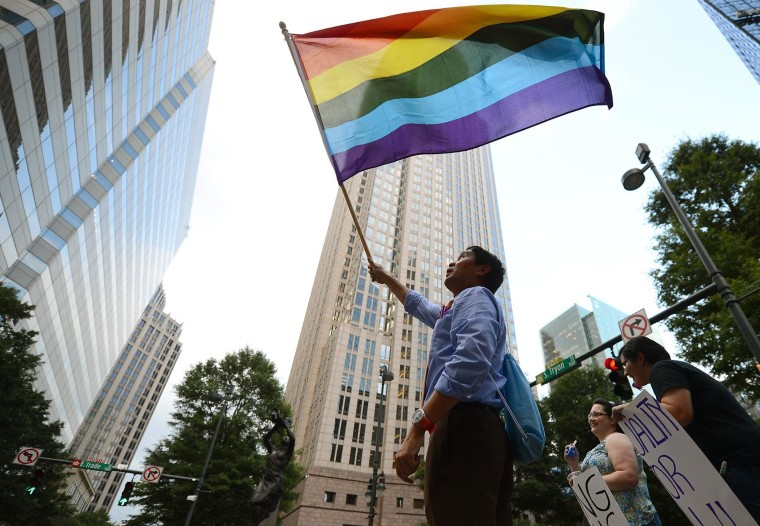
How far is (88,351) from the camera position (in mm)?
48094

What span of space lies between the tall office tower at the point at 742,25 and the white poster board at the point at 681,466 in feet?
224

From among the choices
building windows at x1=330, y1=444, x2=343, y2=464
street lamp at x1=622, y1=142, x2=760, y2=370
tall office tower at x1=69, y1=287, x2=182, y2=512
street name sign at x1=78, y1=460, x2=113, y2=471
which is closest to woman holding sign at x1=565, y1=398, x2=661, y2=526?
street lamp at x1=622, y1=142, x2=760, y2=370

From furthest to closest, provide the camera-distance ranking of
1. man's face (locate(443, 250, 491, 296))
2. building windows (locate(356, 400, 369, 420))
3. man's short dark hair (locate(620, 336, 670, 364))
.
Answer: building windows (locate(356, 400, 369, 420)), man's short dark hair (locate(620, 336, 670, 364)), man's face (locate(443, 250, 491, 296))

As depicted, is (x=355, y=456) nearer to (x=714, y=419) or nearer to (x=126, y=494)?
(x=126, y=494)

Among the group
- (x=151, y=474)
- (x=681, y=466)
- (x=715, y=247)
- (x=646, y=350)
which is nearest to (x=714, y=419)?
(x=681, y=466)

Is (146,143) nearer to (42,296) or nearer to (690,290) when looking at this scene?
(42,296)

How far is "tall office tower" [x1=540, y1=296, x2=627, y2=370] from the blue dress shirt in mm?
102482

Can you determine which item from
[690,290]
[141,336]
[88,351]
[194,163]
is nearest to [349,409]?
[88,351]

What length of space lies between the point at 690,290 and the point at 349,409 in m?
43.1

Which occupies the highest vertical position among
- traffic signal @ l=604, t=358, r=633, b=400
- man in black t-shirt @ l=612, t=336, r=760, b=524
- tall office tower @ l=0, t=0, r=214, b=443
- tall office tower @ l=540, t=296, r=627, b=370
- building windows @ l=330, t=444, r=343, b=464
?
tall office tower @ l=540, t=296, r=627, b=370

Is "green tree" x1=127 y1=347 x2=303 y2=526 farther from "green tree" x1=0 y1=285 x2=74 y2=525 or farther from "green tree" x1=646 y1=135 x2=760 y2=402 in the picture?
"green tree" x1=646 y1=135 x2=760 y2=402

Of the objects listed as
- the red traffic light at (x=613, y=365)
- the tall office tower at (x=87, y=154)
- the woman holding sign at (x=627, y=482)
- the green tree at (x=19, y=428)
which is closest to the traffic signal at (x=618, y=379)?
the red traffic light at (x=613, y=365)

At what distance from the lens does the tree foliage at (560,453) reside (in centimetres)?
2248

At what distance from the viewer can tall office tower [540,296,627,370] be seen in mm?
95625
